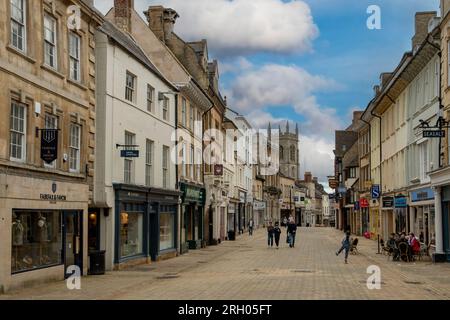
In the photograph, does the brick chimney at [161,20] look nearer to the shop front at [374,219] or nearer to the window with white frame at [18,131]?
the shop front at [374,219]

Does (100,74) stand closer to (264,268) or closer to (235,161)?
(264,268)

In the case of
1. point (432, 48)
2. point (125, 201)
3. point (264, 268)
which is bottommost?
point (264, 268)

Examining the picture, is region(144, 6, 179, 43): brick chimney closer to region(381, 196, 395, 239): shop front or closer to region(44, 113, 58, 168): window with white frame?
region(381, 196, 395, 239): shop front

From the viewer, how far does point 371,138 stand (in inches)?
2064

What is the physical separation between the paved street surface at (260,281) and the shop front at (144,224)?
861mm

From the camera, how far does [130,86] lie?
26562mm

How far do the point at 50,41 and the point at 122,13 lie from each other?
1535 centimetres

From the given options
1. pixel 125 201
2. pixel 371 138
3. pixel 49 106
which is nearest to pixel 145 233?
pixel 125 201

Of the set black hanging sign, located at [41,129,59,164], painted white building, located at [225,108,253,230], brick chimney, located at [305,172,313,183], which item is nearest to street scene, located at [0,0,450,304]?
black hanging sign, located at [41,129,59,164]

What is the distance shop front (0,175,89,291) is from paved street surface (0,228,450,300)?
2.08 feet

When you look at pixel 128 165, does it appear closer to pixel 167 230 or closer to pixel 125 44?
pixel 125 44

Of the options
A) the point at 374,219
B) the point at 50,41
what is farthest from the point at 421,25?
the point at 50,41
